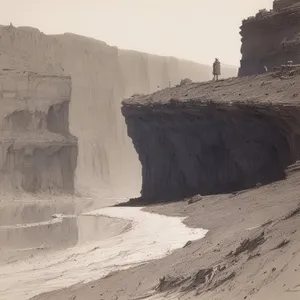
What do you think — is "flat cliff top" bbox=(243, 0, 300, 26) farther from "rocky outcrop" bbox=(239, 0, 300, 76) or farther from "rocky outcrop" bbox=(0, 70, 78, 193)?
"rocky outcrop" bbox=(0, 70, 78, 193)

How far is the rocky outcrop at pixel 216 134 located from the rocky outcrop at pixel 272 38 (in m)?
3.65

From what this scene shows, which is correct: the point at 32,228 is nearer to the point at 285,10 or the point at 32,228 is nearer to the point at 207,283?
the point at 285,10

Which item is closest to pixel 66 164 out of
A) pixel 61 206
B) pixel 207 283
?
pixel 61 206

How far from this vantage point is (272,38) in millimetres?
35781

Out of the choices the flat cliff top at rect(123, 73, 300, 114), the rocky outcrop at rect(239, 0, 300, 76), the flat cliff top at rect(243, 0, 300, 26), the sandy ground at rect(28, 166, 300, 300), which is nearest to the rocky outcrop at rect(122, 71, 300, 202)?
the flat cliff top at rect(123, 73, 300, 114)

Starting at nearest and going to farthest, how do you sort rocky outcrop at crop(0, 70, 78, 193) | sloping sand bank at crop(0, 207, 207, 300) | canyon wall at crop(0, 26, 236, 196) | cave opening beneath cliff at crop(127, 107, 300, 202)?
sloping sand bank at crop(0, 207, 207, 300) → cave opening beneath cliff at crop(127, 107, 300, 202) → rocky outcrop at crop(0, 70, 78, 193) → canyon wall at crop(0, 26, 236, 196)

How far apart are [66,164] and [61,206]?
10.5 m

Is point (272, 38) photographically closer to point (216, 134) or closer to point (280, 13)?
point (280, 13)

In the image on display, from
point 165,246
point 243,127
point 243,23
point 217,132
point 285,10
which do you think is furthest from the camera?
point 243,23

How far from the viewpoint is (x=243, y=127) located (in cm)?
2962

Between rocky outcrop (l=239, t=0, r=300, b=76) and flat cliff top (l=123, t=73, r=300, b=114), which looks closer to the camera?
flat cliff top (l=123, t=73, r=300, b=114)

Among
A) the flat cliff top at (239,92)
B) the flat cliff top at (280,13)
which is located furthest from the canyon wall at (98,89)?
the flat cliff top at (239,92)

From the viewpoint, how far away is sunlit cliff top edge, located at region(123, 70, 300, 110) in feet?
88.2

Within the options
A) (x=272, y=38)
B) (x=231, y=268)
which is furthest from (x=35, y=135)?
(x=231, y=268)
